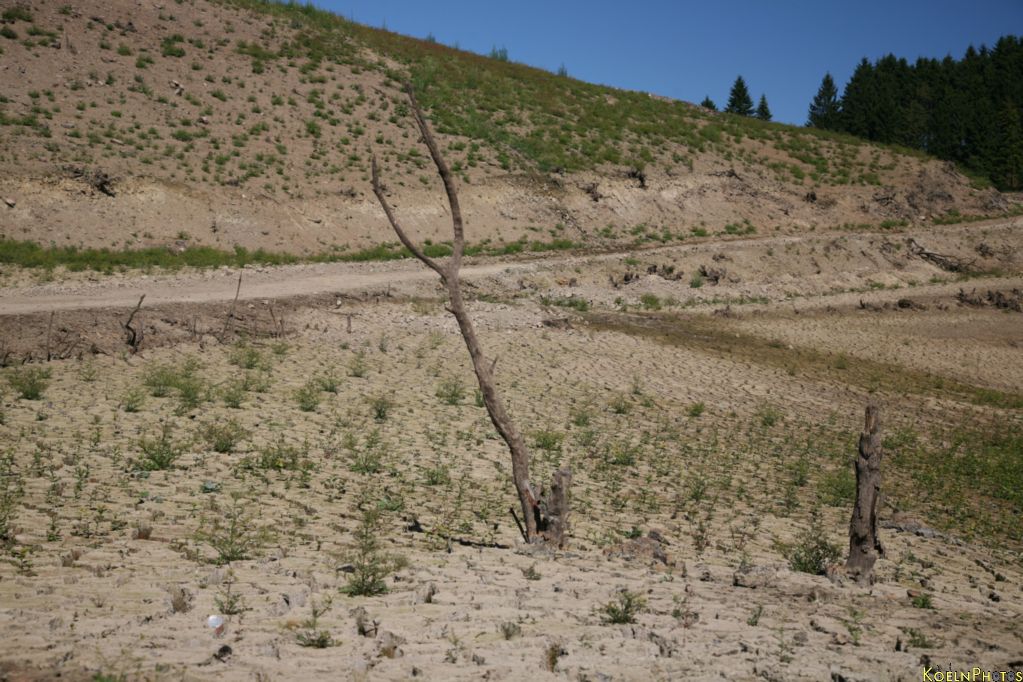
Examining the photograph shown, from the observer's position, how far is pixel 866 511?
9.12m

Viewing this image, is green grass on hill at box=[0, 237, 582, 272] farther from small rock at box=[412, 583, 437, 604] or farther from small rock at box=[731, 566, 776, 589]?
small rock at box=[731, 566, 776, 589]

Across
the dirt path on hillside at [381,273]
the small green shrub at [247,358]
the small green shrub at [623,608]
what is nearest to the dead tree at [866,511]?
the small green shrub at [623,608]

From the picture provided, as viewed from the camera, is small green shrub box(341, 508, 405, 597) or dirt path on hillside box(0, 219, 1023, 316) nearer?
small green shrub box(341, 508, 405, 597)

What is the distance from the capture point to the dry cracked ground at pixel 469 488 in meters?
6.91

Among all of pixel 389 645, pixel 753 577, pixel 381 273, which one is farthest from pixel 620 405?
pixel 381 273

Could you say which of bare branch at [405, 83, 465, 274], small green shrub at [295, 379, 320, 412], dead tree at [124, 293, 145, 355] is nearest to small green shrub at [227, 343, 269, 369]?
small green shrub at [295, 379, 320, 412]

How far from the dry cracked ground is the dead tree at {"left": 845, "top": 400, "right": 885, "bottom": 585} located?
0.33 meters

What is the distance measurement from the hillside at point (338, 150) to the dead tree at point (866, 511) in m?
23.4

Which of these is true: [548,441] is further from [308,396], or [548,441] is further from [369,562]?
[369,562]

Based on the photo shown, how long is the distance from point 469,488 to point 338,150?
2745cm

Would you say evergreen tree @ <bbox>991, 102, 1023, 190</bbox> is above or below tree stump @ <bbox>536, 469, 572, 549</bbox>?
above

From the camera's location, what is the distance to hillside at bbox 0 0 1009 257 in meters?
30.2

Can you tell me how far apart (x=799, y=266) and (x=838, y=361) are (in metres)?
12.8

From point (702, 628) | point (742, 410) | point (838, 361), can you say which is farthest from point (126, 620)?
point (838, 361)
